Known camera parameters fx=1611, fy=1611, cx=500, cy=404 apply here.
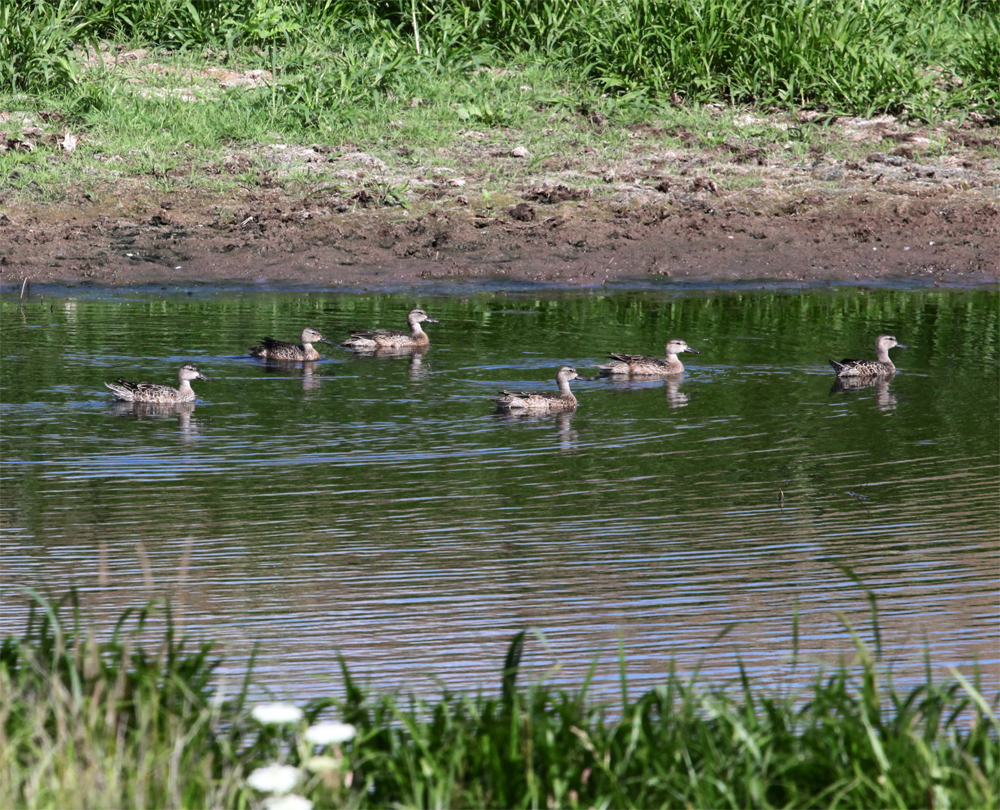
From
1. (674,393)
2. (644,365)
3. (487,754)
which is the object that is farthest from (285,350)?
(487,754)

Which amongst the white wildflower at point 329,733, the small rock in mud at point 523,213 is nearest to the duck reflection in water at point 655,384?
the small rock in mud at point 523,213

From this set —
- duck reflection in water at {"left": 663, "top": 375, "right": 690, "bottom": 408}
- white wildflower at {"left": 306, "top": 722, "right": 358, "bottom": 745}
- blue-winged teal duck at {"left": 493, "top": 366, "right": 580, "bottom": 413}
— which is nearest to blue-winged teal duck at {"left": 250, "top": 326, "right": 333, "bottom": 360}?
blue-winged teal duck at {"left": 493, "top": 366, "right": 580, "bottom": 413}

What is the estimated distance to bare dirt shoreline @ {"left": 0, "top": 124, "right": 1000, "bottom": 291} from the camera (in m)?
21.0

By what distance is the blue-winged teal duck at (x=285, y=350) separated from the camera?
15523 mm

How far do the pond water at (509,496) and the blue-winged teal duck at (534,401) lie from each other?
0.17 meters

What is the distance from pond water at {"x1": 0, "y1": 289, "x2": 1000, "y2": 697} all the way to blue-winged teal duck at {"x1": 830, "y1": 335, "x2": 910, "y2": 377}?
23 centimetres

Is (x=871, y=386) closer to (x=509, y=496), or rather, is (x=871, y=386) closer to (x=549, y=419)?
(x=549, y=419)

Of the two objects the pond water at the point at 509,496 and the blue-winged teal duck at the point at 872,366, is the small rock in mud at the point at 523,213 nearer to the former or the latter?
the pond water at the point at 509,496

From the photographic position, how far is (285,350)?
15531 mm

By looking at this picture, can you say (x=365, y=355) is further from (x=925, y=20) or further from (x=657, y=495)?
(x=925, y=20)

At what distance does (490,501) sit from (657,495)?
1.07 meters

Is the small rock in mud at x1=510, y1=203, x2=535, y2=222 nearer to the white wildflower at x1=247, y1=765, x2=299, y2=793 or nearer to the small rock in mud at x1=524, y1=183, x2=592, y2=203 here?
the small rock in mud at x1=524, y1=183, x2=592, y2=203

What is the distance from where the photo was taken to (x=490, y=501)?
32.7ft

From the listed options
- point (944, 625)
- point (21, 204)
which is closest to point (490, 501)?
point (944, 625)
